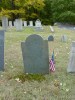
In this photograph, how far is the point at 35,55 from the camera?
812 cm

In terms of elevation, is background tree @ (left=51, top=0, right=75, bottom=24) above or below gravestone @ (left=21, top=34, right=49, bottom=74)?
below

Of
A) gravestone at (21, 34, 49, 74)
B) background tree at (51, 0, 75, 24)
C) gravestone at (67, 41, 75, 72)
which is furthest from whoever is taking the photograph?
background tree at (51, 0, 75, 24)

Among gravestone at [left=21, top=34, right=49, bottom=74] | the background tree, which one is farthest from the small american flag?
the background tree

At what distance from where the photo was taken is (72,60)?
8.23 metres

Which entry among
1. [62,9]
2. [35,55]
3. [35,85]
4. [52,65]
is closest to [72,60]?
[52,65]

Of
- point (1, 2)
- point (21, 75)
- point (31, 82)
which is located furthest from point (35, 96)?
point (1, 2)

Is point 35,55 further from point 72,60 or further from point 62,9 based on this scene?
point 62,9

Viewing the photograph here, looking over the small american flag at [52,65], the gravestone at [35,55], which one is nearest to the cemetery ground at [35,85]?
the small american flag at [52,65]

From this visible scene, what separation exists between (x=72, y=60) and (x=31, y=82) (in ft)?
4.77

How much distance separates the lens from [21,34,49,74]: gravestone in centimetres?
803

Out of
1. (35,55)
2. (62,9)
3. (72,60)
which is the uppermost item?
(35,55)

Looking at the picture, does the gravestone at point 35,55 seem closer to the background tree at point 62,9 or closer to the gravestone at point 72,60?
the gravestone at point 72,60

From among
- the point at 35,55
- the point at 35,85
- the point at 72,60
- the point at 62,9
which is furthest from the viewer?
the point at 62,9

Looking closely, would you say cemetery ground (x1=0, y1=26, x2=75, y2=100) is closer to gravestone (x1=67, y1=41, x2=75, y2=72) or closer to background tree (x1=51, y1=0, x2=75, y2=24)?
gravestone (x1=67, y1=41, x2=75, y2=72)
